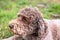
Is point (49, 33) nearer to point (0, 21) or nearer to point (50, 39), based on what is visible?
point (50, 39)

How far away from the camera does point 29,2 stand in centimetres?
925

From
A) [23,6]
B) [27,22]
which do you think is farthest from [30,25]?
[23,6]

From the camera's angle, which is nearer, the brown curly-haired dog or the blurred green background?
the brown curly-haired dog

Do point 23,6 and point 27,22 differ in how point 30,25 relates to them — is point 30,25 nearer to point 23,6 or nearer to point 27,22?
point 27,22

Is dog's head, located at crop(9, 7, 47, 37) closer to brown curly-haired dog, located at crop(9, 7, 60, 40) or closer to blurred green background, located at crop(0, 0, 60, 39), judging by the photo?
brown curly-haired dog, located at crop(9, 7, 60, 40)

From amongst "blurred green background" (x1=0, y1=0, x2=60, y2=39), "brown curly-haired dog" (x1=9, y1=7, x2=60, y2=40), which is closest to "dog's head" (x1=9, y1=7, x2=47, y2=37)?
"brown curly-haired dog" (x1=9, y1=7, x2=60, y2=40)

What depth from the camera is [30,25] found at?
227 inches

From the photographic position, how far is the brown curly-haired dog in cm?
563

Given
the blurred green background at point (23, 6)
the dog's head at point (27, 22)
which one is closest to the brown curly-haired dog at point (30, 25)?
the dog's head at point (27, 22)

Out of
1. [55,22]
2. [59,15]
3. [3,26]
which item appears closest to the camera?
[55,22]

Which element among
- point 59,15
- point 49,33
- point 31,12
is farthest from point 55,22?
point 59,15

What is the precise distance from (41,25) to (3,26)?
1735mm

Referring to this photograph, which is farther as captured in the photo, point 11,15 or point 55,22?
point 11,15

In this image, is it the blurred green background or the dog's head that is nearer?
the dog's head
